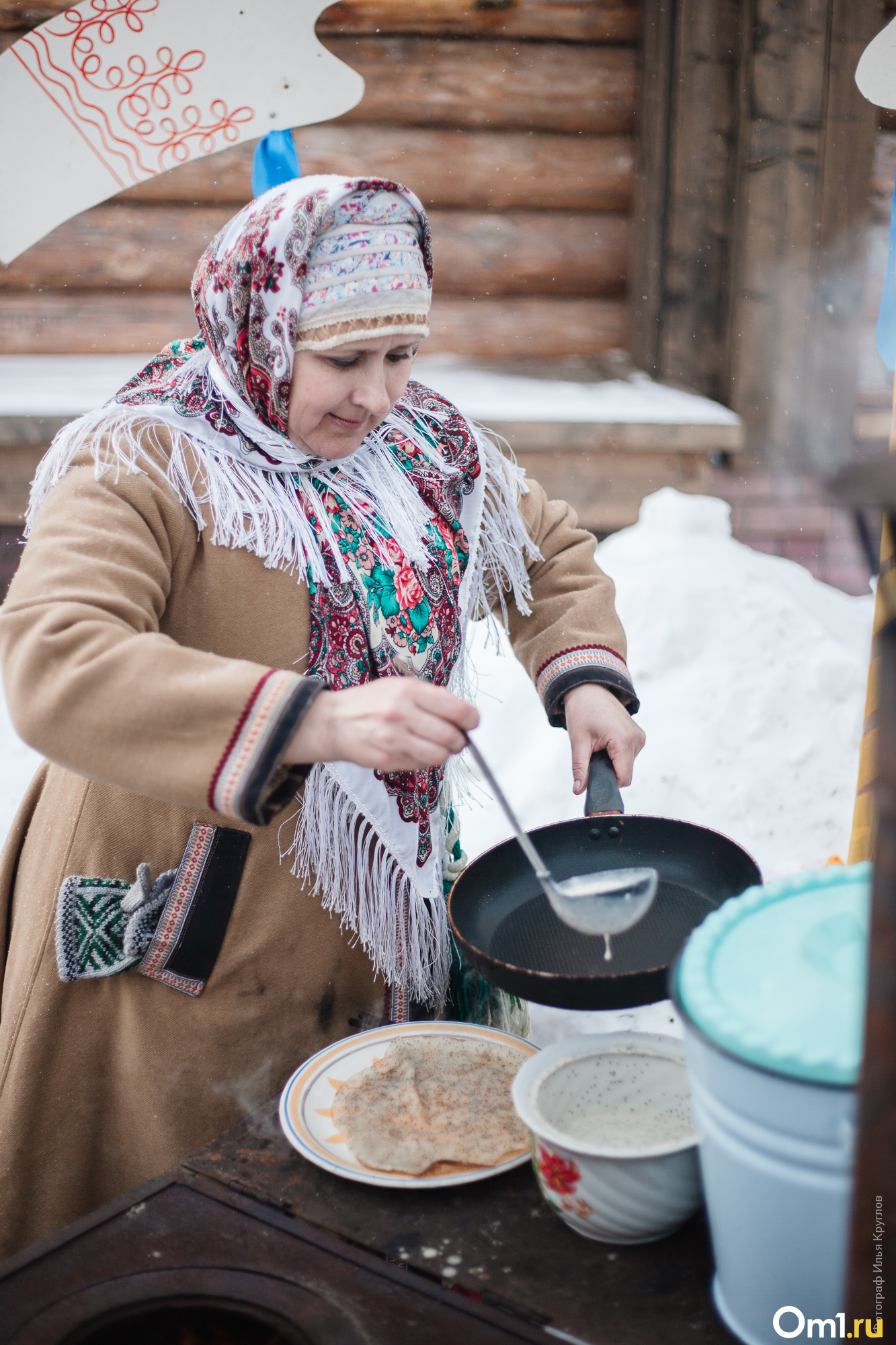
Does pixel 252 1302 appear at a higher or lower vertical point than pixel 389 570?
lower

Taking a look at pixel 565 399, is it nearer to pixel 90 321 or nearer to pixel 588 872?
pixel 90 321

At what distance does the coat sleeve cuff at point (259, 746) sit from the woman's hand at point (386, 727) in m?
0.01

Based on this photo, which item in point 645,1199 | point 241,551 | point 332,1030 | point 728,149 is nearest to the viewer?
point 645,1199

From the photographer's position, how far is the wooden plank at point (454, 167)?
11.0 ft

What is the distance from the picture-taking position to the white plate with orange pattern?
3.61 feet

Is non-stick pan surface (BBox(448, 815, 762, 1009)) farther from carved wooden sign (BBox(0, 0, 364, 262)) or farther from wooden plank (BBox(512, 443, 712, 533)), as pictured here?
wooden plank (BBox(512, 443, 712, 533))

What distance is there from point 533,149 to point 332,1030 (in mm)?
2867

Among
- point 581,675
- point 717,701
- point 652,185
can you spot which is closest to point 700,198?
point 652,185

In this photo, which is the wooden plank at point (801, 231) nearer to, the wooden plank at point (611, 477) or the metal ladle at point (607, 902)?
the wooden plank at point (611, 477)

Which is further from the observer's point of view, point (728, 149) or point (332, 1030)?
point (728, 149)

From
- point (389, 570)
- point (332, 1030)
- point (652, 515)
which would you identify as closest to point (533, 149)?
point (652, 515)

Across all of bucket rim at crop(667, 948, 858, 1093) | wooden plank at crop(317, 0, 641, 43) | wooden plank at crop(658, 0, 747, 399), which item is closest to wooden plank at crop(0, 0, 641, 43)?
wooden plank at crop(317, 0, 641, 43)

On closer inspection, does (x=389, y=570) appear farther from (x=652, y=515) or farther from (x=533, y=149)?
(x=533, y=149)

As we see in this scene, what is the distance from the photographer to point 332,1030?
1543 millimetres
